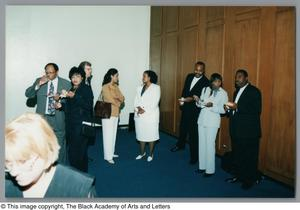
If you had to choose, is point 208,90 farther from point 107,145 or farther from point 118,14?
point 118,14

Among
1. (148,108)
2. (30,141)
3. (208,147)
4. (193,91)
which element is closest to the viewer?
(30,141)

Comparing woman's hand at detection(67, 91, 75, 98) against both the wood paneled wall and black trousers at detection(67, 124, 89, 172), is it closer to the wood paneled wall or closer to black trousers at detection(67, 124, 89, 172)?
black trousers at detection(67, 124, 89, 172)

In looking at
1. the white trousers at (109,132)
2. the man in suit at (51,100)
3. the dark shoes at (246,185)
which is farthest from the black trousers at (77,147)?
the dark shoes at (246,185)

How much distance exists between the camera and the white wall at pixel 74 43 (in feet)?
29.7

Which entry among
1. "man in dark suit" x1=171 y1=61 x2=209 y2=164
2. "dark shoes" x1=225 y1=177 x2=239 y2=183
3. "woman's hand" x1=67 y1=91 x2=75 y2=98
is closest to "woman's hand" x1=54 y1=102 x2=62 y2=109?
"woman's hand" x1=67 y1=91 x2=75 y2=98

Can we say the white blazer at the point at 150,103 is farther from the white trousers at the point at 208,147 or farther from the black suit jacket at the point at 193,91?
the white trousers at the point at 208,147

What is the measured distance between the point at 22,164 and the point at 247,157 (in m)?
3.71

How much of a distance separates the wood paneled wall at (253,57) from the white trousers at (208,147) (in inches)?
31.8

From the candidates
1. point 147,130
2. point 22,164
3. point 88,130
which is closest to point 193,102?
point 147,130

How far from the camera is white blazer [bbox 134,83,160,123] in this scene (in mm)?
5941

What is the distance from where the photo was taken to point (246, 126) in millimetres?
4789

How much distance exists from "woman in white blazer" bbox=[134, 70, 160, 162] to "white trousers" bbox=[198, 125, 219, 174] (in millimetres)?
962

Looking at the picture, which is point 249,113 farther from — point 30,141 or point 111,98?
point 30,141
